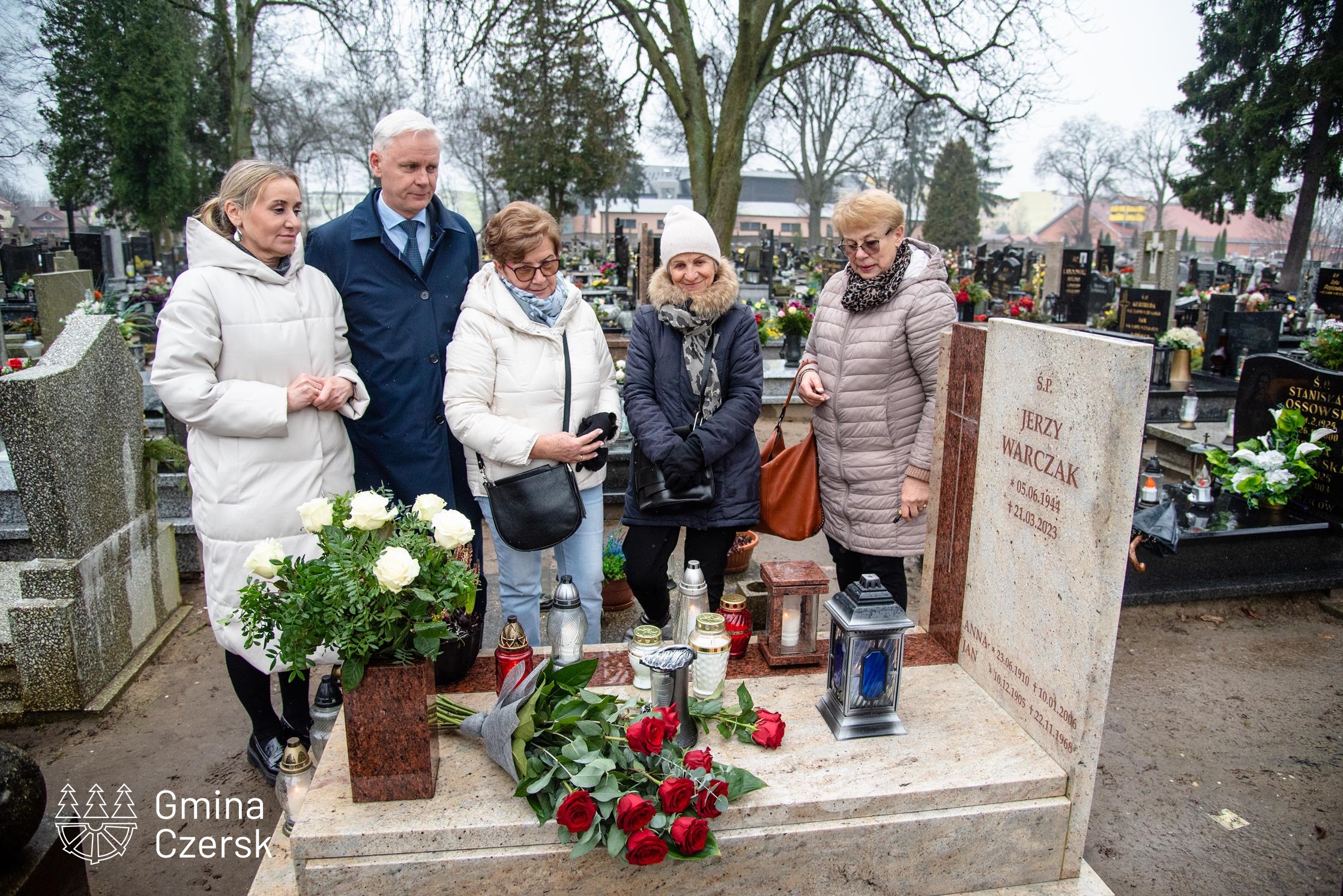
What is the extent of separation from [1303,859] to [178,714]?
433cm

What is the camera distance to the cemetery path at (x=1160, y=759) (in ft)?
9.17

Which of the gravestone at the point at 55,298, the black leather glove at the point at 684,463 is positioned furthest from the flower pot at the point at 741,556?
the gravestone at the point at 55,298

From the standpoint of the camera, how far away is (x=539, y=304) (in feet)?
9.50

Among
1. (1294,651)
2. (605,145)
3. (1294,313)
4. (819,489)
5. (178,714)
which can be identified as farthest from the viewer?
(605,145)

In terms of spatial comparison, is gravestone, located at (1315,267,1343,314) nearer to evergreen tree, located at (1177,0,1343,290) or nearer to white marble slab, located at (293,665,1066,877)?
white marble slab, located at (293,665,1066,877)

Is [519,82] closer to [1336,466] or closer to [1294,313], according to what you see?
[1336,466]

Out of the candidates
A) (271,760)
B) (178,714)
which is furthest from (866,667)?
(178,714)

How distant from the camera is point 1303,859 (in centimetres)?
285

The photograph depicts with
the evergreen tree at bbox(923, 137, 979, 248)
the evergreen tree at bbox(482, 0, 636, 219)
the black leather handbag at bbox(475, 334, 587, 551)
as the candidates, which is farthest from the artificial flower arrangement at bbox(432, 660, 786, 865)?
the evergreen tree at bbox(923, 137, 979, 248)

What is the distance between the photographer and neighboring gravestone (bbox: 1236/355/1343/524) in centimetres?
503

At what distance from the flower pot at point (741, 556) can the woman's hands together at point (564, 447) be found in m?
1.96

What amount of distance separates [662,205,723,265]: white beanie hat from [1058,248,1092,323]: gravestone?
35.9 ft

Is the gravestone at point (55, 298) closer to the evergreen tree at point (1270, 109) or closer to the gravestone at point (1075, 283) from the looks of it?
the gravestone at point (1075, 283)

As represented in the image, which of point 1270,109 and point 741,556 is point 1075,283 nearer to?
point 741,556
